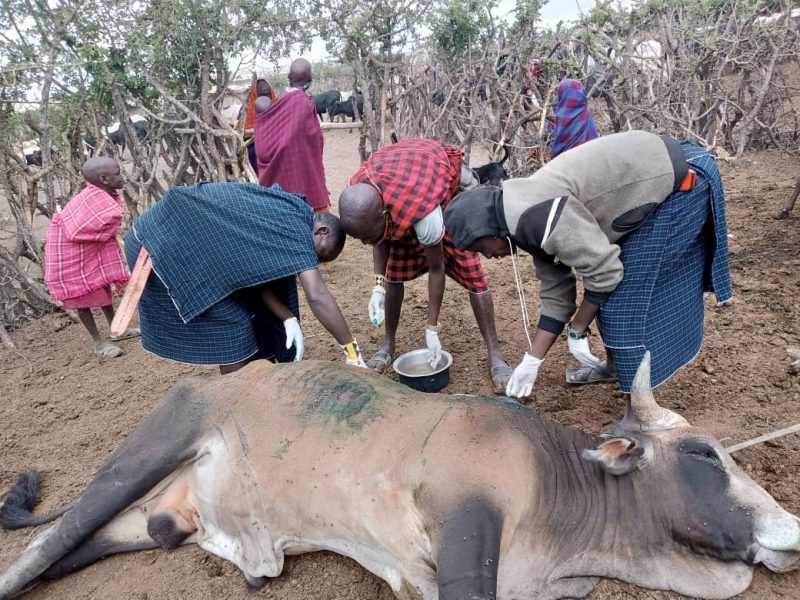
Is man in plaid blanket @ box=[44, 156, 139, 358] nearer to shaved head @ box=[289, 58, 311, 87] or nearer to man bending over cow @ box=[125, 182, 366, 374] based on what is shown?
man bending over cow @ box=[125, 182, 366, 374]

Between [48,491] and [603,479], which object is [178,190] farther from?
[603,479]

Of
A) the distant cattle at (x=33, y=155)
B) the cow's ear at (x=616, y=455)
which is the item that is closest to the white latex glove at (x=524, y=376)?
the cow's ear at (x=616, y=455)

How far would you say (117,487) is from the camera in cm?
242

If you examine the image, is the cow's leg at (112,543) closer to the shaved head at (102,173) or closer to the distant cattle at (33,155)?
the shaved head at (102,173)

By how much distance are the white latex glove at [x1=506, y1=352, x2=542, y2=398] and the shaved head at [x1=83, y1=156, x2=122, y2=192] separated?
3505 millimetres

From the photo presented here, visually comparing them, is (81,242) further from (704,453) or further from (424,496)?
(704,453)

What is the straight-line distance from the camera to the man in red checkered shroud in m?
3.07

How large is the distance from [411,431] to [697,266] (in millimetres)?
1581

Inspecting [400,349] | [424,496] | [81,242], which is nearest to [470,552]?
[424,496]

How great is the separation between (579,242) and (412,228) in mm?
1222

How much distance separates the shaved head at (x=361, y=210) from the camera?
117 inches

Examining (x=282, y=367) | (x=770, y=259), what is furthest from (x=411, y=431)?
(x=770, y=259)

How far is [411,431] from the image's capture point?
2.22m

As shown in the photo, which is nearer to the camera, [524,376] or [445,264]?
[524,376]
